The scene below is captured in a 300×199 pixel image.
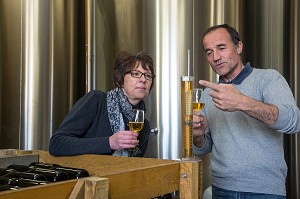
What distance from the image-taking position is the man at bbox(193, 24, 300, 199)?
5.10 ft

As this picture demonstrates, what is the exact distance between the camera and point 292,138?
2773 millimetres

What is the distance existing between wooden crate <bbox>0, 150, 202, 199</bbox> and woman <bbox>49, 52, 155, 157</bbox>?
0.08 meters

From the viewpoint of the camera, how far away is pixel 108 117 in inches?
73.0

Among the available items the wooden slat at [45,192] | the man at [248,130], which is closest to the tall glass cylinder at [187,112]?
the man at [248,130]

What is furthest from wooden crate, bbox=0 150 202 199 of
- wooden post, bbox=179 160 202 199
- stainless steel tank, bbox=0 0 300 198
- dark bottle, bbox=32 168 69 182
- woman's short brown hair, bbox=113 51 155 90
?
stainless steel tank, bbox=0 0 300 198

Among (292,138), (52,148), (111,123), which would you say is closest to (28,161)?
(52,148)

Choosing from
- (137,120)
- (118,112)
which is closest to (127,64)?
(118,112)

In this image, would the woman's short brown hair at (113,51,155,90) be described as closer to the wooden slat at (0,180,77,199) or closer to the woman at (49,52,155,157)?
the woman at (49,52,155,157)

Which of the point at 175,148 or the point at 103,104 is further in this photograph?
the point at 175,148

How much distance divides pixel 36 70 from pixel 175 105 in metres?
0.96

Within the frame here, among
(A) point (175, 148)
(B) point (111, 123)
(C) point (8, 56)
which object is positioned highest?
(C) point (8, 56)

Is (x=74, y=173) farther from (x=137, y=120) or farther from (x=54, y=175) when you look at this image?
(x=137, y=120)

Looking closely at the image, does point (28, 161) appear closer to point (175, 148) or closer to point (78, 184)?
point (78, 184)

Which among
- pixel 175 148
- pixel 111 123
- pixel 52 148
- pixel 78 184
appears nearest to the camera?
pixel 78 184
